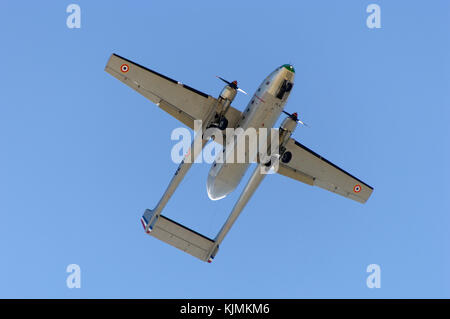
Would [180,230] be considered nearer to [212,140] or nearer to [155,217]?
[155,217]

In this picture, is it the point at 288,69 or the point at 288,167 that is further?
the point at 288,167

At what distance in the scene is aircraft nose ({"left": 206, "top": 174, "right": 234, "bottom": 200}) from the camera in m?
30.8

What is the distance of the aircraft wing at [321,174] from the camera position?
106 feet

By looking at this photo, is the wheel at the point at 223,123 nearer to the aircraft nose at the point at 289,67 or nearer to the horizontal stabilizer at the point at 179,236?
the aircraft nose at the point at 289,67

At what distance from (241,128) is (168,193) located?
5198 mm

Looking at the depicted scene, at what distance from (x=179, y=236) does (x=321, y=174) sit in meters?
7.91

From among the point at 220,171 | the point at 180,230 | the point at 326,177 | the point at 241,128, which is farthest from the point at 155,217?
the point at 326,177

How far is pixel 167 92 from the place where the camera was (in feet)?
98.7

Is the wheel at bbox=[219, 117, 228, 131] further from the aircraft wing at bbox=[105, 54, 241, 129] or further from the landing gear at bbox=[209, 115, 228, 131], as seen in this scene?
the aircraft wing at bbox=[105, 54, 241, 129]

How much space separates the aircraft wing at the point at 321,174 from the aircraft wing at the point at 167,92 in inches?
158

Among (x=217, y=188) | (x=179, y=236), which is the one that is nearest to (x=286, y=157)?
(x=217, y=188)

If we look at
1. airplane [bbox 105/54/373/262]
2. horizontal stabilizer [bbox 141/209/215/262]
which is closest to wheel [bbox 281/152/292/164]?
airplane [bbox 105/54/373/262]

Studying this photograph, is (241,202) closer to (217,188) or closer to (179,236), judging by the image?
(217,188)

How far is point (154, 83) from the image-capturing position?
29.9 meters
